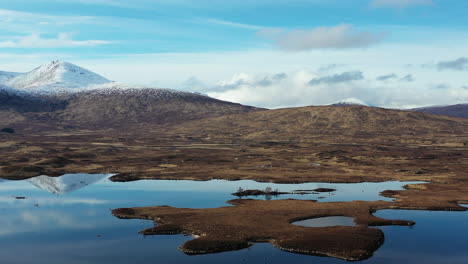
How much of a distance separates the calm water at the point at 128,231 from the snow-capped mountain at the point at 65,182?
2.89ft

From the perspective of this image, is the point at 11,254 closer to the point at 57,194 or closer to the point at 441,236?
the point at 57,194

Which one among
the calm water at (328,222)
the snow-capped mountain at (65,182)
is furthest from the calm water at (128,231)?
the calm water at (328,222)

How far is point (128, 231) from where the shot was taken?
6184 centimetres

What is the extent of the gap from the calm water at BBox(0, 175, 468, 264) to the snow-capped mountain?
0.88m

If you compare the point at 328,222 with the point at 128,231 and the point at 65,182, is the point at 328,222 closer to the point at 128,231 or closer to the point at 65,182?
the point at 128,231

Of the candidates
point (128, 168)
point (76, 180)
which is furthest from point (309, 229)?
point (128, 168)

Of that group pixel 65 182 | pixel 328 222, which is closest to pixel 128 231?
pixel 328 222

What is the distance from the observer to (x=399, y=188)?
104500 millimetres

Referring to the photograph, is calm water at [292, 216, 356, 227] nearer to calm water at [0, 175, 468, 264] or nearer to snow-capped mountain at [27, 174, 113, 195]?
calm water at [0, 175, 468, 264]

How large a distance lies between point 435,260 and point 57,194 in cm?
7449

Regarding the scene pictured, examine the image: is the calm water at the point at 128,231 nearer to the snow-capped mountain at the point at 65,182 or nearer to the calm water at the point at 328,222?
the snow-capped mountain at the point at 65,182

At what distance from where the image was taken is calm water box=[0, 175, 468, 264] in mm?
50844

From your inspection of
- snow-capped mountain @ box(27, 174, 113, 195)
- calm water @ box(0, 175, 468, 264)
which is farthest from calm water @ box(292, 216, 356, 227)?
snow-capped mountain @ box(27, 174, 113, 195)

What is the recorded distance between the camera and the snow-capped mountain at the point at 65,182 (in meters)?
102
